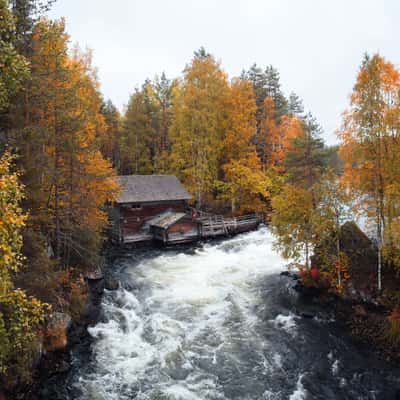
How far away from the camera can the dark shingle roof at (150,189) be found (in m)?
27.8

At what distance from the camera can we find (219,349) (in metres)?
12.1

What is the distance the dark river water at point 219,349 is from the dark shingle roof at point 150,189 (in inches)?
391

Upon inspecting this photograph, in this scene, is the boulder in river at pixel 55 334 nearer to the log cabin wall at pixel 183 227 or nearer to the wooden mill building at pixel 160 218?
the wooden mill building at pixel 160 218

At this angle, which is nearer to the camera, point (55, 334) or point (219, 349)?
point (55, 334)

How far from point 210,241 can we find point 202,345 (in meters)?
15.7

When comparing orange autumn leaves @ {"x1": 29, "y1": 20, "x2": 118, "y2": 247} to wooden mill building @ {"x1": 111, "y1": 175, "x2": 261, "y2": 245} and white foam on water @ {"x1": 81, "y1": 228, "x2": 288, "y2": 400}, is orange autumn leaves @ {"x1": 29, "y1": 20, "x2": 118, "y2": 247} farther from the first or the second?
wooden mill building @ {"x1": 111, "y1": 175, "x2": 261, "y2": 245}

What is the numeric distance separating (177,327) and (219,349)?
2.26 metres

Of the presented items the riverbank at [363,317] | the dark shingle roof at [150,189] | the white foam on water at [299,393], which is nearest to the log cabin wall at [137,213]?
the dark shingle roof at [150,189]

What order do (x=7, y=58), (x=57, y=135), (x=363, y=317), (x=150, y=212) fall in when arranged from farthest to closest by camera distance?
1. (x=150, y=212)
2. (x=363, y=317)
3. (x=57, y=135)
4. (x=7, y=58)

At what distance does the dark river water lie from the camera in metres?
10.0

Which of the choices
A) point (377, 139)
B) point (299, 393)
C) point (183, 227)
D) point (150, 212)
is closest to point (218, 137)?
point (150, 212)

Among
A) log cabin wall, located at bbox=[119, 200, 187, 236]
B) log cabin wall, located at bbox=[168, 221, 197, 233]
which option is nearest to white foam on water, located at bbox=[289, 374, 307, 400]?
log cabin wall, located at bbox=[168, 221, 197, 233]

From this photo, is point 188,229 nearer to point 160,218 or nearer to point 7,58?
point 160,218

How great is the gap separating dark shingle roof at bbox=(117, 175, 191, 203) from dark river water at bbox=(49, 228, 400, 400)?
391 inches
